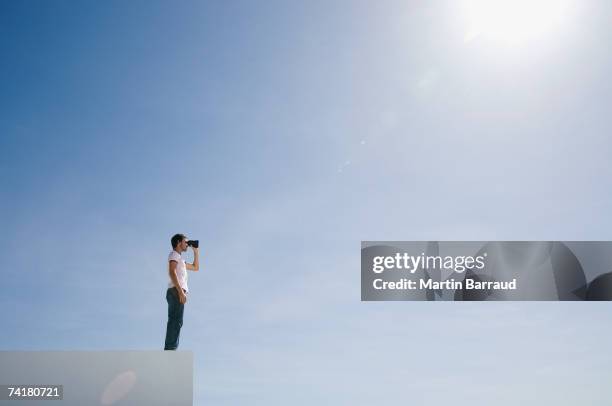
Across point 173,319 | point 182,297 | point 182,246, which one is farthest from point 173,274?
point 173,319

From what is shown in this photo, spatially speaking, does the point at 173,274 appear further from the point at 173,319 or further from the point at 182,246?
the point at 173,319

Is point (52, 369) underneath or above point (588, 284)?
underneath

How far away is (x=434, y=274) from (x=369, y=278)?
2833 millimetres

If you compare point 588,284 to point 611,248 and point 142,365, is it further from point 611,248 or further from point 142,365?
point 142,365

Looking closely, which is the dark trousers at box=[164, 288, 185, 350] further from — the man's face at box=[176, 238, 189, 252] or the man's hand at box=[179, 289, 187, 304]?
the man's face at box=[176, 238, 189, 252]

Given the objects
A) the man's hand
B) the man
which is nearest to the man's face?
the man

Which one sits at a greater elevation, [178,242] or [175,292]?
[178,242]

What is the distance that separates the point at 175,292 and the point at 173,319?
0.84 metres

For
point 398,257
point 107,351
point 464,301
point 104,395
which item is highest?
point 398,257

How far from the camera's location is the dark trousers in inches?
799

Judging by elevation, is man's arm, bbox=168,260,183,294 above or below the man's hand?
above

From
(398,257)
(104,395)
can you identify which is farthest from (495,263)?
(104,395)

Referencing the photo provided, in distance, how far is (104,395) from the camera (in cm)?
1845

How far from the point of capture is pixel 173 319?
67.4 feet
